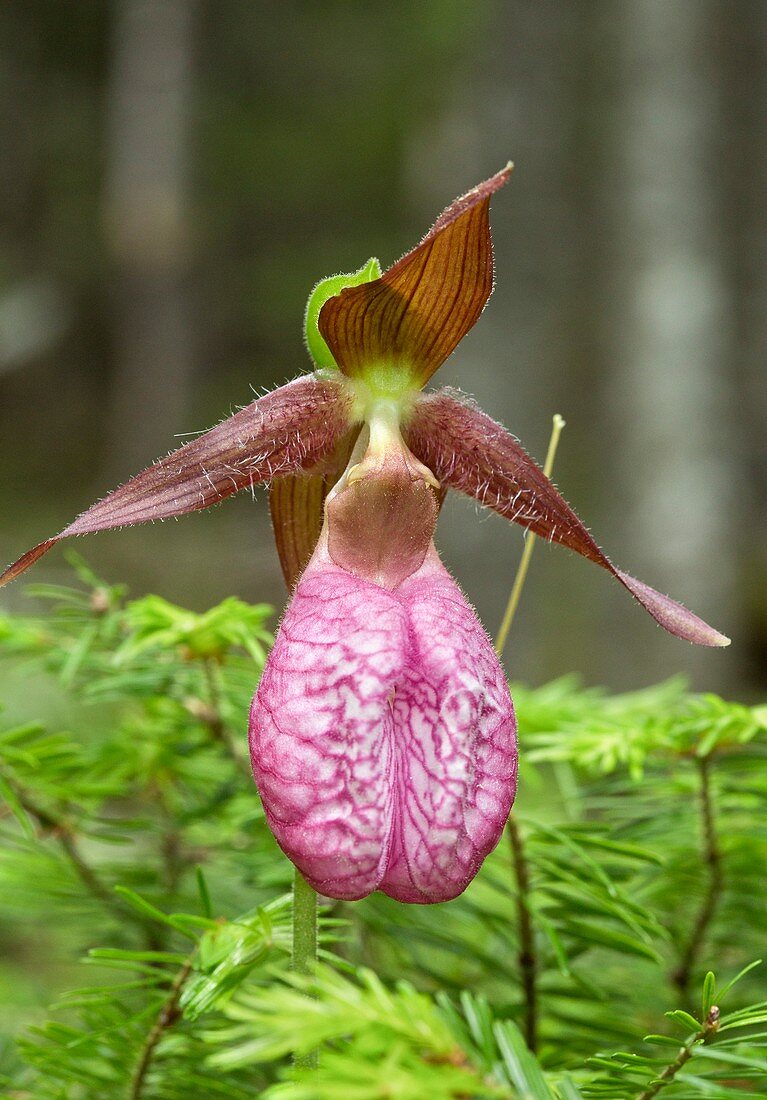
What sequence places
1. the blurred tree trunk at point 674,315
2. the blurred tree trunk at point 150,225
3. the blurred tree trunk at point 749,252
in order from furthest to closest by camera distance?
the blurred tree trunk at point 150,225, the blurred tree trunk at point 749,252, the blurred tree trunk at point 674,315

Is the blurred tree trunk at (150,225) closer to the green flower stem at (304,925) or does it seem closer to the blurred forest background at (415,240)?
the blurred forest background at (415,240)

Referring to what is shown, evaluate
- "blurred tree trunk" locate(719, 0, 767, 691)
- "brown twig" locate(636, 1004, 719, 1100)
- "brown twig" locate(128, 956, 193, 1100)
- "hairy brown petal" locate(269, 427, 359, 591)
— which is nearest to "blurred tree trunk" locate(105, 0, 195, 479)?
"blurred tree trunk" locate(719, 0, 767, 691)

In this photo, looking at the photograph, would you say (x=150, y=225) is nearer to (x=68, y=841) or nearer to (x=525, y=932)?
(x=68, y=841)

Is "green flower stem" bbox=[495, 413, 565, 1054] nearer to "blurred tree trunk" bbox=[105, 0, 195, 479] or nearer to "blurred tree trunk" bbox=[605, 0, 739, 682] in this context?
"blurred tree trunk" bbox=[605, 0, 739, 682]

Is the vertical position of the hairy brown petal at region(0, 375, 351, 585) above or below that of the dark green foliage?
above

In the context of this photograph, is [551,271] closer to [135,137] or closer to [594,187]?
[594,187]

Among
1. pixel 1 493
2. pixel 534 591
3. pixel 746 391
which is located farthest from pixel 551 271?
pixel 1 493

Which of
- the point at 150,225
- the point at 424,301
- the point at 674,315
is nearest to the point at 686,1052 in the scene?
the point at 424,301

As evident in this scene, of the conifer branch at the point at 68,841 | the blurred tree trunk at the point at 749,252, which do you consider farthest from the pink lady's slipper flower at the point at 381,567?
the blurred tree trunk at the point at 749,252
